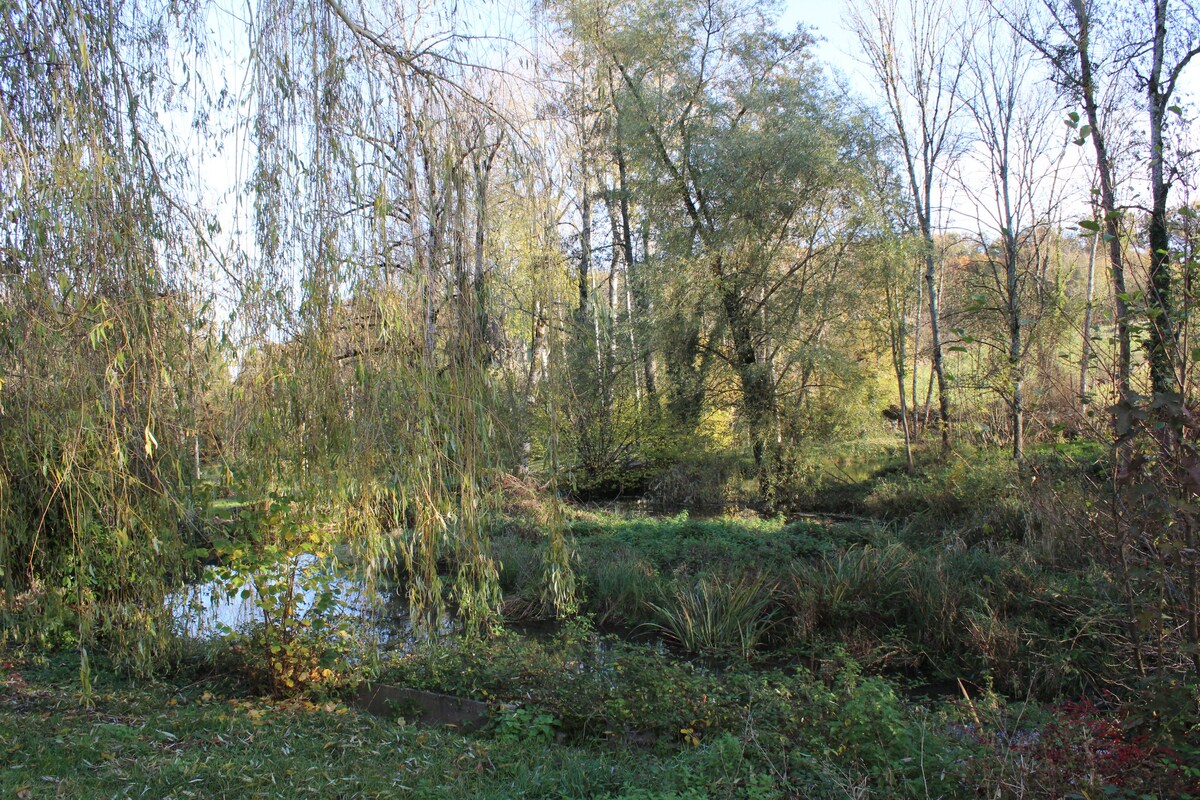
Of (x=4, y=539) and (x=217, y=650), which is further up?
(x=4, y=539)

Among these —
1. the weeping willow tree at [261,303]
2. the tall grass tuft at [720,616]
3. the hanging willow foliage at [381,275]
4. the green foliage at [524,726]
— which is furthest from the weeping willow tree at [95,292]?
the tall grass tuft at [720,616]

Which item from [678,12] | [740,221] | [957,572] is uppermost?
[678,12]

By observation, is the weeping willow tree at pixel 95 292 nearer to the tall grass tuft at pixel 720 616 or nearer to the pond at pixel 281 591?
the pond at pixel 281 591

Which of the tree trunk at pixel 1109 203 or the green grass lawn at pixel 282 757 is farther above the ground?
the tree trunk at pixel 1109 203

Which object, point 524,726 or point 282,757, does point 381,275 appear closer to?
point 282,757

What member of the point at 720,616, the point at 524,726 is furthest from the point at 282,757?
the point at 720,616

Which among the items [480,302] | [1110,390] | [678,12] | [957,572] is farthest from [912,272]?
[480,302]

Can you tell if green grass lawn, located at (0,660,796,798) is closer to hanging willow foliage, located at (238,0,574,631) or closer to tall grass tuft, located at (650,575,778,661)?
hanging willow foliage, located at (238,0,574,631)

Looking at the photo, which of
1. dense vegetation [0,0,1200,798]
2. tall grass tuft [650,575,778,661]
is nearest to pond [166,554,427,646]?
dense vegetation [0,0,1200,798]

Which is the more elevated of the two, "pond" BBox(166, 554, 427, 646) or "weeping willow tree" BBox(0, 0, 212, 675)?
"weeping willow tree" BBox(0, 0, 212, 675)

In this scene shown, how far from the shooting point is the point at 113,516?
3102 mm

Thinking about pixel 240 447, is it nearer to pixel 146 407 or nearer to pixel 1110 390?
pixel 146 407

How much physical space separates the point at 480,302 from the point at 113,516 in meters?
1.68

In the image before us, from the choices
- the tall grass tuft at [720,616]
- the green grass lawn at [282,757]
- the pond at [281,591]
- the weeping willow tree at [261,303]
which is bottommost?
the tall grass tuft at [720,616]
